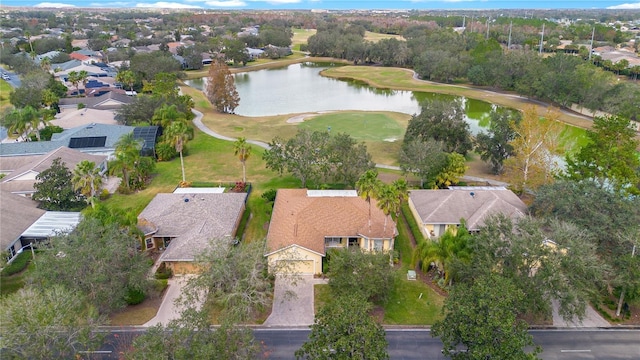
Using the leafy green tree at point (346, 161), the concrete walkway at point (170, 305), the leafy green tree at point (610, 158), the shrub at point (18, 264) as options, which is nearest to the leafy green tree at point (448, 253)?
the leafy green tree at point (346, 161)

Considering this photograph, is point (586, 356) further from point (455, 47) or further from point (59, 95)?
point (455, 47)

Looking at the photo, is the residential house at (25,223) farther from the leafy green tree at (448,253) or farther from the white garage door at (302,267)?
the leafy green tree at (448,253)

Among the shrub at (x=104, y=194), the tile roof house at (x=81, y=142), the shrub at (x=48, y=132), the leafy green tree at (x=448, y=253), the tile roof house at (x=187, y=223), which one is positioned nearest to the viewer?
the leafy green tree at (x=448, y=253)

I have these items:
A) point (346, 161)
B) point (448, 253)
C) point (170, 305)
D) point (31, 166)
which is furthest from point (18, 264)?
point (448, 253)

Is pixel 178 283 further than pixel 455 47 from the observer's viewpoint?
No

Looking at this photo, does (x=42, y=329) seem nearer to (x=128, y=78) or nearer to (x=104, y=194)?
(x=104, y=194)

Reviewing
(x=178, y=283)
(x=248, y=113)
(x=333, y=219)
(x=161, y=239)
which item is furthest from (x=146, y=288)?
(x=248, y=113)

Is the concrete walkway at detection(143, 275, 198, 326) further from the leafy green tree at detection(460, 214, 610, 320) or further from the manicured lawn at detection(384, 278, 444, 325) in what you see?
the leafy green tree at detection(460, 214, 610, 320)
